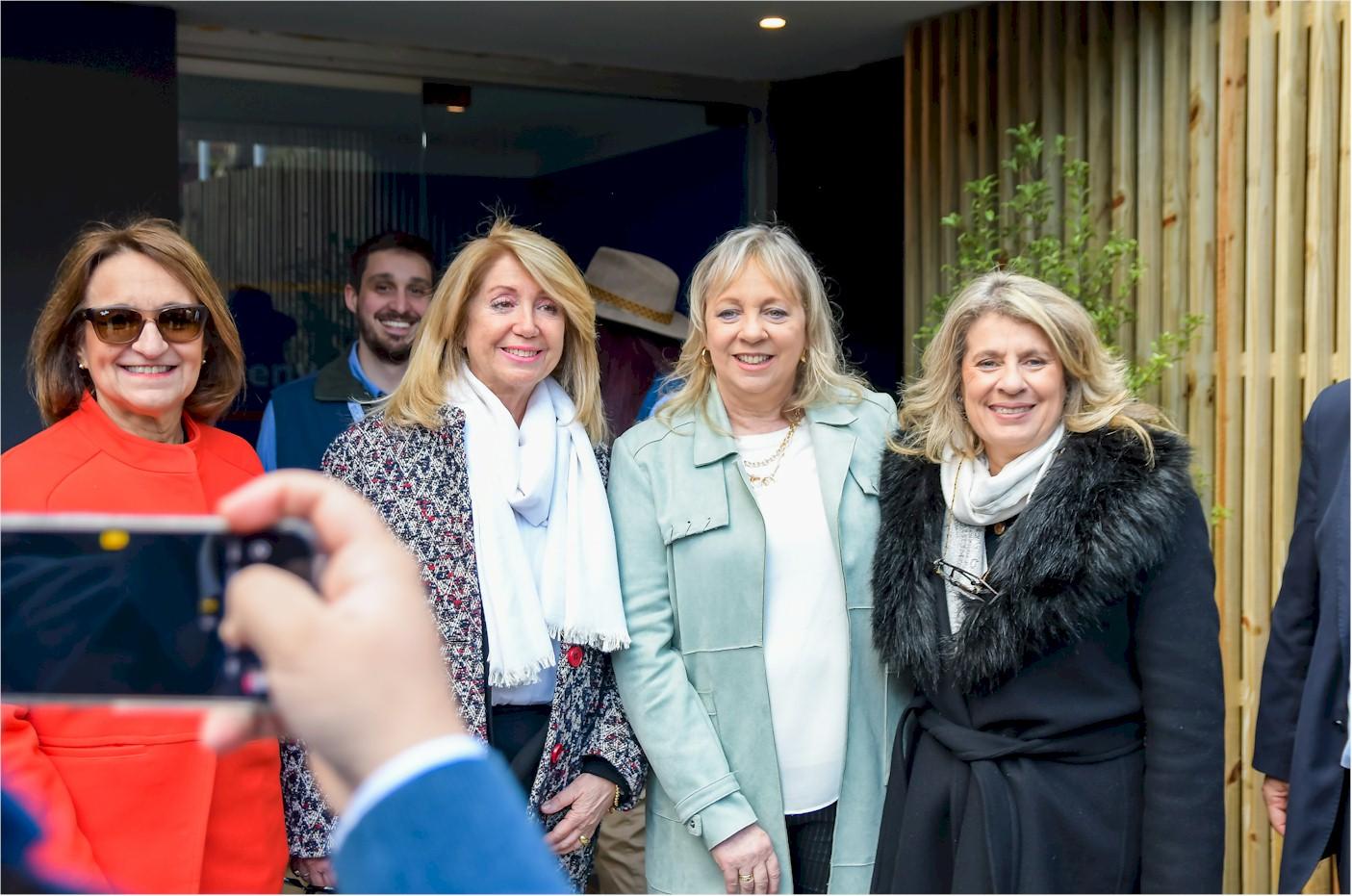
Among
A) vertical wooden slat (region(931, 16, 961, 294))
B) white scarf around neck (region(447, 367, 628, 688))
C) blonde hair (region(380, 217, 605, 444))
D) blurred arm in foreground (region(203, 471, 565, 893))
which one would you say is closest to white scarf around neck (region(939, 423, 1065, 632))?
white scarf around neck (region(447, 367, 628, 688))

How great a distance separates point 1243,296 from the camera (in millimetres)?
4461

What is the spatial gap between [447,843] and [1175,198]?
15.6ft

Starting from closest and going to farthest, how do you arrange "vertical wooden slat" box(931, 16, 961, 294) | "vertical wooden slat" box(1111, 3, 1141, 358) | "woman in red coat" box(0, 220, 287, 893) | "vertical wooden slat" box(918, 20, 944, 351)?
"woman in red coat" box(0, 220, 287, 893) < "vertical wooden slat" box(1111, 3, 1141, 358) < "vertical wooden slat" box(931, 16, 961, 294) < "vertical wooden slat" box(918, 20, 944, 351)

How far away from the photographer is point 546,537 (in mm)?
2836

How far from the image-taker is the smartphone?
26.0 inches

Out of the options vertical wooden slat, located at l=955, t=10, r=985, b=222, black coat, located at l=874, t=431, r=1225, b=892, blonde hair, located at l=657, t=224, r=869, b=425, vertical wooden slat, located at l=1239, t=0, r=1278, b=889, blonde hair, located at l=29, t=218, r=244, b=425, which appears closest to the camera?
black coat, located at l=874, t=431, r=1225, b=892

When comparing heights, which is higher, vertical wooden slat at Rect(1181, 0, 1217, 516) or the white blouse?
vertical wooden slat at Rect(1181, 0, 1217, 516)

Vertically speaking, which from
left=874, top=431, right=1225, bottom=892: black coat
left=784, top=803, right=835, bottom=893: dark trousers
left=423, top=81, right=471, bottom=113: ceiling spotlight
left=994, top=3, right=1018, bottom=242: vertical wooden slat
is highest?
left=423, top=81, right=471, bottom=113: ceiling spotlight

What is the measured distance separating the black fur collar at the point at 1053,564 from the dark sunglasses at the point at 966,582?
0.07ft

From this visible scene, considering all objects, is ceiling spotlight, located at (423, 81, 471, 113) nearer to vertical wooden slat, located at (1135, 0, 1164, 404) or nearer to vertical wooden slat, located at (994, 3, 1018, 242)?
vertical wooden slat, located at (994, 3, 1018, 242)

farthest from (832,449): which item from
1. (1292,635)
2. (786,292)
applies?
(1292,635)

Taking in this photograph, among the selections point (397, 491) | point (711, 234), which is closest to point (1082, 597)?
point (397, 491)

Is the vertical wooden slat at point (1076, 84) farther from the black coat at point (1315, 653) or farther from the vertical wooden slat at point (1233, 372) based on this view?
the black coat at point (1315, 653)

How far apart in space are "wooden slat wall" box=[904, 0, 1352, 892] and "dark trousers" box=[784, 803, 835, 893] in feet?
6.55
